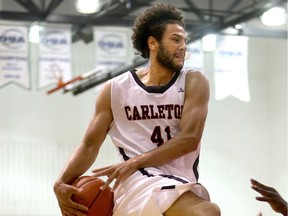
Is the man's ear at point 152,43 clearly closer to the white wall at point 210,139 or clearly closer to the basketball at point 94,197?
the basketball at point 94,197

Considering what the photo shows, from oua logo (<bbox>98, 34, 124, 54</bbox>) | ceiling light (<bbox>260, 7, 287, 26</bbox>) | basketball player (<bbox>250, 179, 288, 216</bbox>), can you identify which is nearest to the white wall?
oua logo (<bbox>98, 34, 124, 54</bbox>)

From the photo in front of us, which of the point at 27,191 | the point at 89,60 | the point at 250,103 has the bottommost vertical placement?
the point at 27,191

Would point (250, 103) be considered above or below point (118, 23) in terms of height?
below

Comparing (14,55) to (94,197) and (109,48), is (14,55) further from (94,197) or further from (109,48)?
(94,197)

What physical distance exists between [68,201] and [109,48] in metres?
8.40

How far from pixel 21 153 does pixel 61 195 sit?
849cm

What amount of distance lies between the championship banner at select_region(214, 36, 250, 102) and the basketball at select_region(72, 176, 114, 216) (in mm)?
8731

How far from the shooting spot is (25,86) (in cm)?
1159

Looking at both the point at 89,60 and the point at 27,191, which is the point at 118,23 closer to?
the point at 89,60

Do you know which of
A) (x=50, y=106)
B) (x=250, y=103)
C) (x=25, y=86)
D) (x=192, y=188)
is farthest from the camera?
(x=250, y=103)

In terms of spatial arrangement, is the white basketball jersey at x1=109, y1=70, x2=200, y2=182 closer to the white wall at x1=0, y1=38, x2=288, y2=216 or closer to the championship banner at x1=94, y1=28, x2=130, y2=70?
the championship banner at x1=94, y1=28, x2=130, y2=70

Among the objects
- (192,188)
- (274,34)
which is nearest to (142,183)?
(192,188)

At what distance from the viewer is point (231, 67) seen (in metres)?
12.1

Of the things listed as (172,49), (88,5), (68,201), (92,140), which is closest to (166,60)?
(172,49)
